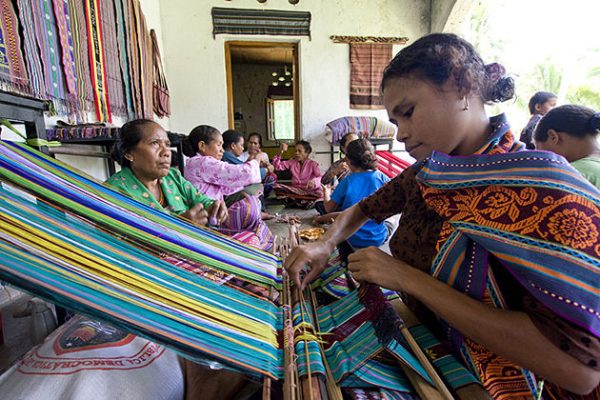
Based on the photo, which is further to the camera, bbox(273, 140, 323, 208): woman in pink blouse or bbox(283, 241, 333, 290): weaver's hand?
bbox(273, 140, 323, 208): woman in pink blouse

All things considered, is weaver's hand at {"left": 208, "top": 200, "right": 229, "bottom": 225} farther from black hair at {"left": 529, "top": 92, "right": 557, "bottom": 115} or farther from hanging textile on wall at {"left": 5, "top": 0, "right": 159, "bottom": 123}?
black hair at {"left": 529, "top": 92, "right": 557, "bottom": 115}

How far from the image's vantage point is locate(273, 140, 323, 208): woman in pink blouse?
4590 millimetres

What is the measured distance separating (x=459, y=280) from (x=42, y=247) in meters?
0.74

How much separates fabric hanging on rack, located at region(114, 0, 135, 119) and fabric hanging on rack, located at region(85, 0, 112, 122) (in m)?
0.34

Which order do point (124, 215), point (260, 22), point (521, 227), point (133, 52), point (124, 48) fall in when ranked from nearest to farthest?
point (521, 227) < point (124, 215) < point (124, 48) < point (133, 52) < point (260, 22)

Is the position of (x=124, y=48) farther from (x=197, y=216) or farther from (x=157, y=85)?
(x=197, y=216)

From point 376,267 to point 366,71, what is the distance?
5356 mm

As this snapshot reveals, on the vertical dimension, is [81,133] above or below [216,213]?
above

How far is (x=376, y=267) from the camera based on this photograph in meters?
0.67

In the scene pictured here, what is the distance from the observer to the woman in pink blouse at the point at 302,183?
15.1 feet

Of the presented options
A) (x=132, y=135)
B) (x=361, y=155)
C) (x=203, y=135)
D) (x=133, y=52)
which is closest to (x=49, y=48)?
(x=132, y=135)

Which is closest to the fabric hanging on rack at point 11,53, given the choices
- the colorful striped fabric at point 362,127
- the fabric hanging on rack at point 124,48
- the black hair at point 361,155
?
the fabric hanging on rack at point 124,48

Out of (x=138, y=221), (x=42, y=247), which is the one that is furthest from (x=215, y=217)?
(x=42, y=247)

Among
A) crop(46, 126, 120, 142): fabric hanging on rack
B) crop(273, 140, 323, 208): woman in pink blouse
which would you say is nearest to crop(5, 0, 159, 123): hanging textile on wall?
crop(46, 126, 120, 142): fabric hanging on rack
